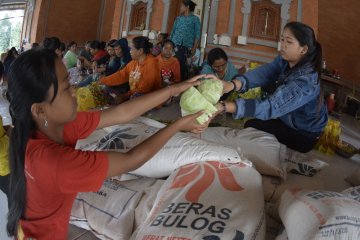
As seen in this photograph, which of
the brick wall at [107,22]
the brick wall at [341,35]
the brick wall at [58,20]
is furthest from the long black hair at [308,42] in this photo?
the brick wall at [107,22]

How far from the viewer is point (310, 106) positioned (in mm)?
1688

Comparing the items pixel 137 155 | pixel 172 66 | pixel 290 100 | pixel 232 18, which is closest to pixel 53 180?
pixel 137 155

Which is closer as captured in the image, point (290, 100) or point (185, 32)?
point (290, 100)

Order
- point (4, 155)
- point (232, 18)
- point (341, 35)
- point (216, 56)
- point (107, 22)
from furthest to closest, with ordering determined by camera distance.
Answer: point (107, 22) < point (341, 35) < point (232, 18) < point (216, 56) < point (4, 155)

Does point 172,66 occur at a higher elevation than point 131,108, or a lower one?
higher

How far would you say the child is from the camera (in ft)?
2.65

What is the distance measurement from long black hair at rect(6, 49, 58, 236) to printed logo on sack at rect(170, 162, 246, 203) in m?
0.53

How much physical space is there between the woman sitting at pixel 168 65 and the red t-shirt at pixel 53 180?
268 cm

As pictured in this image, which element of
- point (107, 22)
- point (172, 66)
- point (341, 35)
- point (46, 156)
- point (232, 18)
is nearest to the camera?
point (46, 156)

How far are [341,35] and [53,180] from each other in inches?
302

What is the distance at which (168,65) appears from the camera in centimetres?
364

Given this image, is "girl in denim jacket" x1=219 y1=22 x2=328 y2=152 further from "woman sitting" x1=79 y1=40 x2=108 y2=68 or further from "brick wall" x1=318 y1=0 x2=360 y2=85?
"brick wall" x1=318 y1=0 x2=360 y2=85

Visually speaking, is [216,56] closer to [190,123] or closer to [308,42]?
[308,42]

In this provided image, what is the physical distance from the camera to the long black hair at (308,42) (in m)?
1.57
